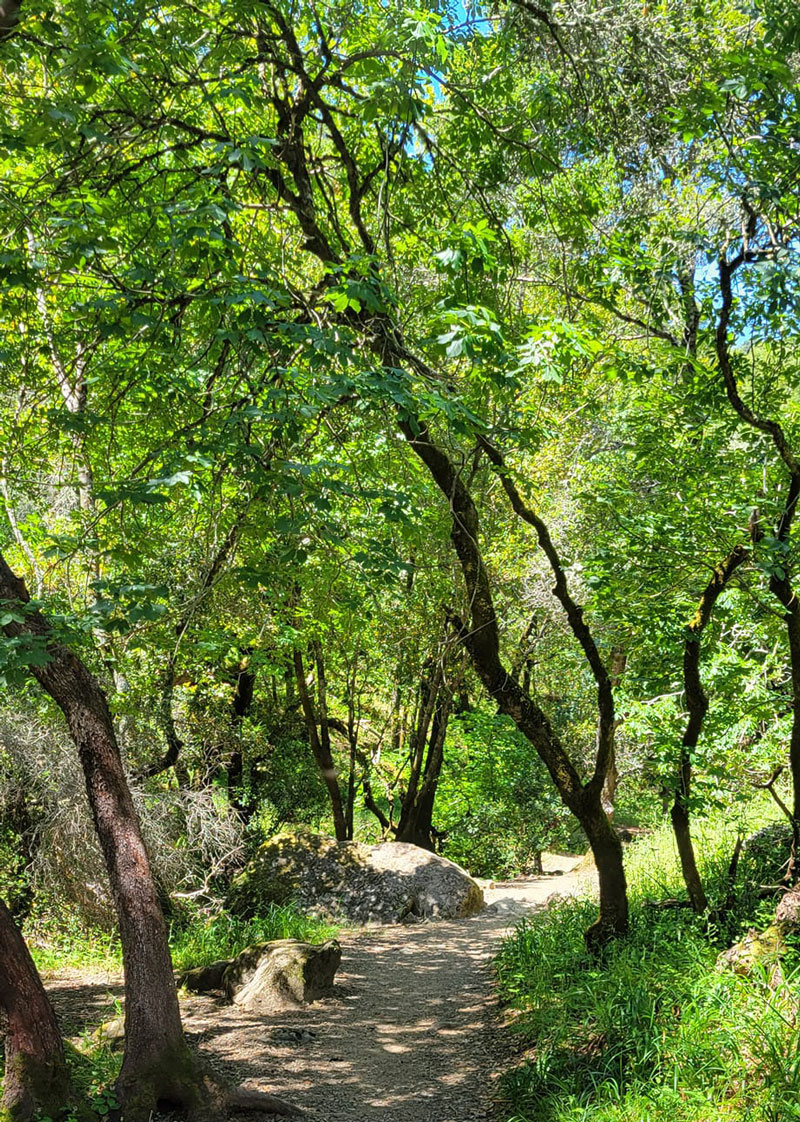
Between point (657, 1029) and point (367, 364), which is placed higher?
point (367, 364)

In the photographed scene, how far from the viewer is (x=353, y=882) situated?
38.0ft

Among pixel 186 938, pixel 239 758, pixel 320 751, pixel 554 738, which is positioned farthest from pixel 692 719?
pixel 320 751

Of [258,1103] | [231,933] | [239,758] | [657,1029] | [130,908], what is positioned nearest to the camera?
[657,1029]

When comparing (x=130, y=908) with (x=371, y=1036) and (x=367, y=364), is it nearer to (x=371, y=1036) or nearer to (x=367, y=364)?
(x=371, y=1036)

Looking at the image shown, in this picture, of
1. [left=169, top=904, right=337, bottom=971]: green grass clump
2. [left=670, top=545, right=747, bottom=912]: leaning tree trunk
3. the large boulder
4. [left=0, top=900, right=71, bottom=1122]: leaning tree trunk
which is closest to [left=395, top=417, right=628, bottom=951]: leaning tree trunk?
[left=670, top=545, right=747, bottom=912]: leaning tree trunk

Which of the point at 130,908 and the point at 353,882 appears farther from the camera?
the point at 353,882

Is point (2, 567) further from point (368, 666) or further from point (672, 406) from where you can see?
point (368, 666)

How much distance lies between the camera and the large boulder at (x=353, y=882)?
11164 mm

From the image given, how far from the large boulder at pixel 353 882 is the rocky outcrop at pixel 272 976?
2.91 m

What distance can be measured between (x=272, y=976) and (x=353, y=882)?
163 inches

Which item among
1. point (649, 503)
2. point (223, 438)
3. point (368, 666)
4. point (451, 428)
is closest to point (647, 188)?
point (649, 503)

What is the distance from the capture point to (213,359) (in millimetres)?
5188

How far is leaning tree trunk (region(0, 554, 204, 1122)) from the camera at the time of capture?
4.96 metres

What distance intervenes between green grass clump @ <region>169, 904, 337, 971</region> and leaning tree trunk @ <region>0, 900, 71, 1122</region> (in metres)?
3.65
